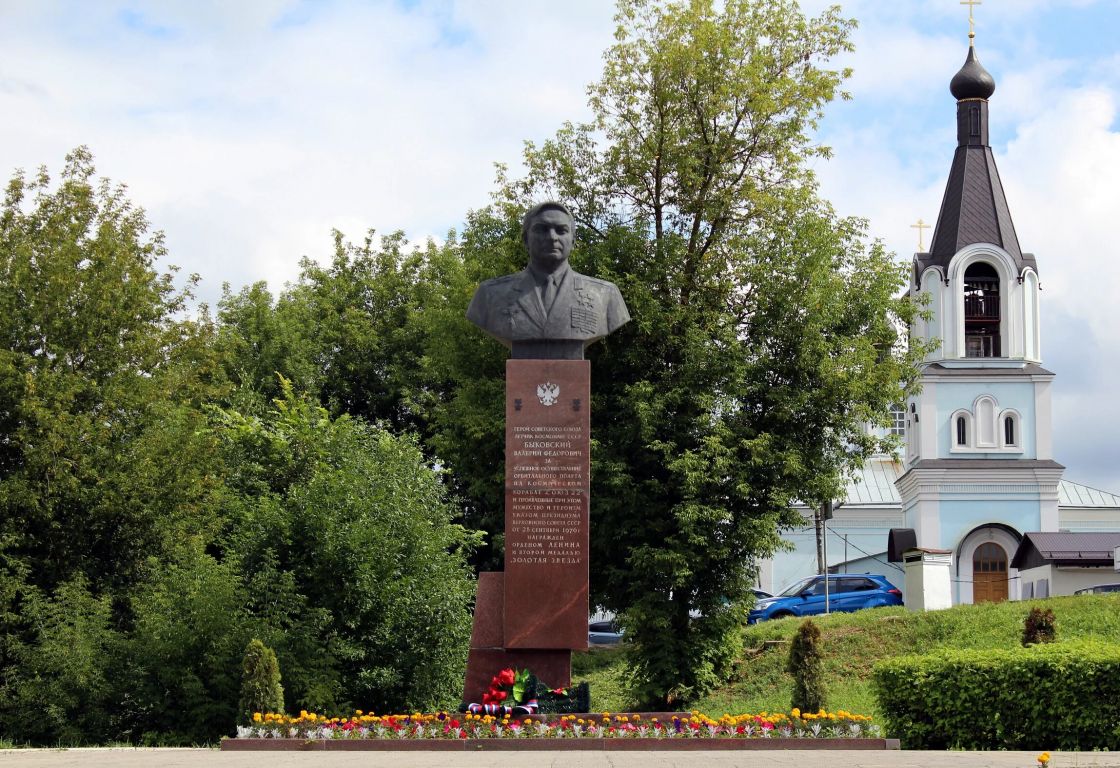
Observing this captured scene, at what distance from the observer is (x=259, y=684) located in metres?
13.9

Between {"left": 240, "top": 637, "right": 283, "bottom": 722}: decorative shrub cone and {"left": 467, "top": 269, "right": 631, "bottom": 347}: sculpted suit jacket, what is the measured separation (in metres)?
4.13

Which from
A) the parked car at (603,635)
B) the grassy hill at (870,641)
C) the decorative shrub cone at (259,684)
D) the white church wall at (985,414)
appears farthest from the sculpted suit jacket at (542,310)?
the white church wall at (985,414)

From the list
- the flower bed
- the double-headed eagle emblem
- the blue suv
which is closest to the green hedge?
the flower bed

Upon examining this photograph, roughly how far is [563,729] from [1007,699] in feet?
12.9

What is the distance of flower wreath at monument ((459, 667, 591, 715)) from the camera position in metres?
11.9

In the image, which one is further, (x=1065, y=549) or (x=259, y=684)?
(x=1065, y=549)

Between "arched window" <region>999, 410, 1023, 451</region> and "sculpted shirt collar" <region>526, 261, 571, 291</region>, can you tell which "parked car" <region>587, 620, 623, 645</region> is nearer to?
"arched window" <region>999, 410, 1023, 451</region>

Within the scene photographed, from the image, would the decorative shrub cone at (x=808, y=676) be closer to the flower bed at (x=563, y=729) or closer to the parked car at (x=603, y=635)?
the flower bed at (x=563, y=729)

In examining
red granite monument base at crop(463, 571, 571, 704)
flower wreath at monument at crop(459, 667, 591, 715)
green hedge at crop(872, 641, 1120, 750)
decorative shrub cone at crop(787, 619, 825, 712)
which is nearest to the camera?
green hedge at crop(872, 641, 1120, 750)

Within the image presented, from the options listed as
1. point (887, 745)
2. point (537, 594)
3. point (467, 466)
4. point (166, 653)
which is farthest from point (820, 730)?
point (467, 466)

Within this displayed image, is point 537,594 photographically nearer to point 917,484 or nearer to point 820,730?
point 820,730

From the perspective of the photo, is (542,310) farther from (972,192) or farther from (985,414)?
(972,192)

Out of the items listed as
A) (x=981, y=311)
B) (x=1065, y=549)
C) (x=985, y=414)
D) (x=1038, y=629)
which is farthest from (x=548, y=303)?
(x=981, y=311)

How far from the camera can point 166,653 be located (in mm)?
16547
